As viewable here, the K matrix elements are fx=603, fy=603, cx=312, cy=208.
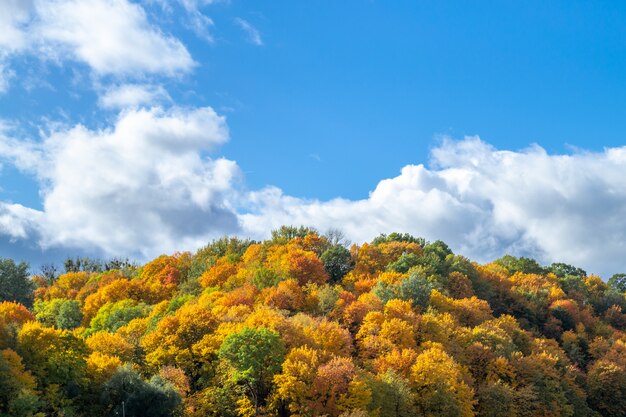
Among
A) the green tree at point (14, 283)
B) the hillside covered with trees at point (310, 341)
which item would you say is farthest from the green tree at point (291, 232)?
the green tree at point (14, 283)

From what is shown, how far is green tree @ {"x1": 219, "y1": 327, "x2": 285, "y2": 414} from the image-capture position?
75.9 meters

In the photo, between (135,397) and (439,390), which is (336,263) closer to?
(439,390)

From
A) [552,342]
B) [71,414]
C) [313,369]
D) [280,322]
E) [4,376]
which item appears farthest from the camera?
[552,342]

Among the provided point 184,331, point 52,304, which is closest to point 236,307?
point 184,331

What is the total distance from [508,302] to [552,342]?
23.1 metres

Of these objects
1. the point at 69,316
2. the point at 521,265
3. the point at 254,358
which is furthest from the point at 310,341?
the point at 521,265

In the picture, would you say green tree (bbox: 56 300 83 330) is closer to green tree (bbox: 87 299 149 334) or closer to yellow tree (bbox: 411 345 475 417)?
green tree (bbox: 87 299 149 334)

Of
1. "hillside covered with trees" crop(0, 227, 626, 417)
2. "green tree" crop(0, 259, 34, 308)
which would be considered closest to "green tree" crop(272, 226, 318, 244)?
"hillside covered with trees" crop(0, 227, 626, 417)

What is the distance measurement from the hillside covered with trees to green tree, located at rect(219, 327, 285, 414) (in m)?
0.19

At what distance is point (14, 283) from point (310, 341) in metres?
69.9

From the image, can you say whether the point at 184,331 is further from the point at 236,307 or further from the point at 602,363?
the point at 602,363

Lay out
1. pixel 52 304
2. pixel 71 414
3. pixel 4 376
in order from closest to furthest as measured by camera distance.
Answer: pixel 4 376
pixel 71 414
pixel 52 304

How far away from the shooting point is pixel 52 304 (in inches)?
5576

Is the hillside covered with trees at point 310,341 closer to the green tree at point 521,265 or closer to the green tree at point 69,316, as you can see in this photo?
the green tree at point 69,316
